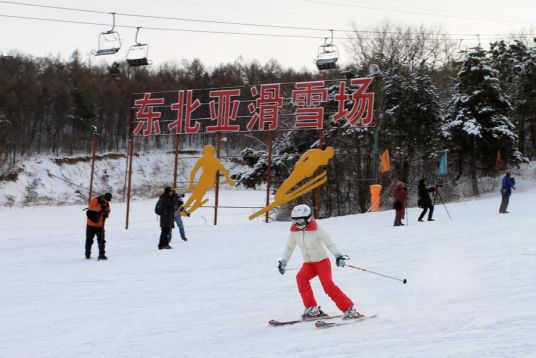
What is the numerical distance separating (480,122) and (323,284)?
27.7 meters

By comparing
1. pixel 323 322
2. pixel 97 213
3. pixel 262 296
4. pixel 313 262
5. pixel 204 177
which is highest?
pixel 204 177

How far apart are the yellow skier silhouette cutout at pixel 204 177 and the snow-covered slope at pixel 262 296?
5418mm

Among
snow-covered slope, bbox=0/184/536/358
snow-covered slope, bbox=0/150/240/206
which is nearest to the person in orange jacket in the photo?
snow-covered slope, bbox=0/184/536/358

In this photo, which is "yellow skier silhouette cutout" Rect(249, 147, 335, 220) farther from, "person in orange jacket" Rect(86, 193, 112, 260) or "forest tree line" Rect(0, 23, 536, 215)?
"person in orange jacket" Rect(86, 193, 112, 260)

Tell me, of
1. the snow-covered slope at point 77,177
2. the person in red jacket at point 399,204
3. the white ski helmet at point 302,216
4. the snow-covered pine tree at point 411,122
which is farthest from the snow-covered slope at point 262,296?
the snow-covered slope at point 77,177

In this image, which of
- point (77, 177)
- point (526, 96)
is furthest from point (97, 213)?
point (77, 177)

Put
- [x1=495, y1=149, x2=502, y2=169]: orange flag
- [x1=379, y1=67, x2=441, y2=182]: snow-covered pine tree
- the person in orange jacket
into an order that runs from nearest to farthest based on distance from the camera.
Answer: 1. the person in orange jacket
2. [x1=495, y1=149, x2=502, y2=169]: orange flag
3. [x1=379, y1=67, x2=441, y2=182]: snow-covered pine tree

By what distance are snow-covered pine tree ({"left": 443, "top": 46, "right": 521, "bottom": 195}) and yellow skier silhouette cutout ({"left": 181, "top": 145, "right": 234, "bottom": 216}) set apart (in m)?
14.7

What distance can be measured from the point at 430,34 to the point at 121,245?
112 feet

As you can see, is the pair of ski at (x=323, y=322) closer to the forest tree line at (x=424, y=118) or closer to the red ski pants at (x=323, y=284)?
the red ski pants at (x=323, y=284)

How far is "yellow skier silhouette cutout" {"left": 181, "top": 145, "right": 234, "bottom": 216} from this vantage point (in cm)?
2433

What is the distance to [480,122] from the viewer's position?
107ft

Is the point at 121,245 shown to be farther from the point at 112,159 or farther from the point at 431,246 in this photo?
the point at 112,159

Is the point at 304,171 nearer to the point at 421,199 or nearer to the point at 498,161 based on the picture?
the point at 421,199
